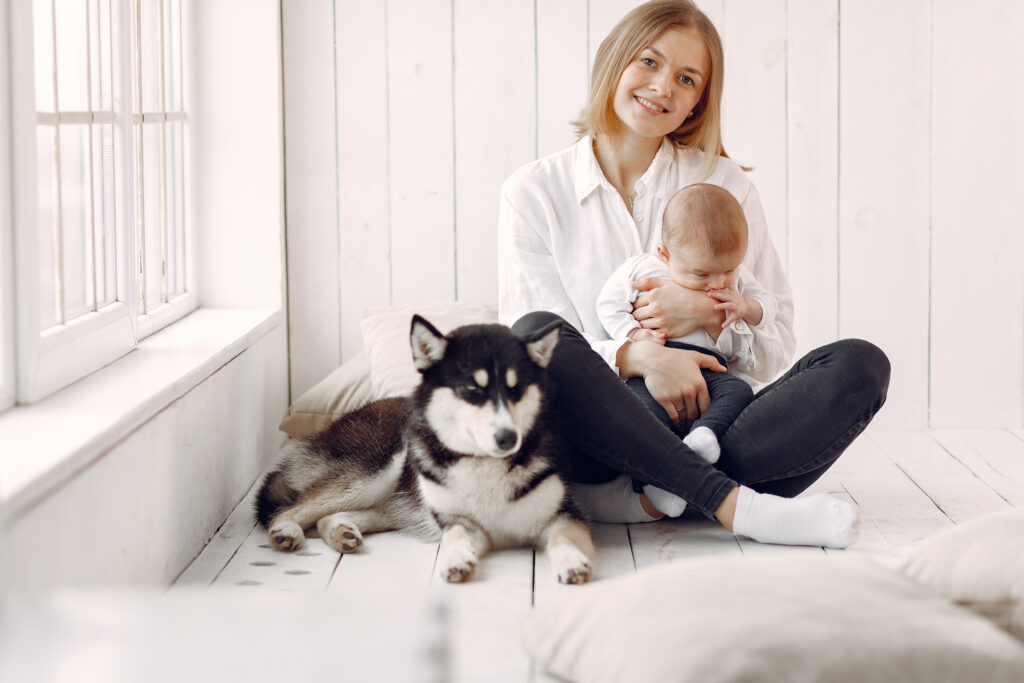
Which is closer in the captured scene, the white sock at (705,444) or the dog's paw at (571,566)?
the dog's paw at (571,566)

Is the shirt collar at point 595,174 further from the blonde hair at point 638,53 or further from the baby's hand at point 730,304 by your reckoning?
the baby's hand at point 730,304

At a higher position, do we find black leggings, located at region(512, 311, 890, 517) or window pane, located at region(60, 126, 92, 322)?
window pane, located at region(60, 126, 92, 322)

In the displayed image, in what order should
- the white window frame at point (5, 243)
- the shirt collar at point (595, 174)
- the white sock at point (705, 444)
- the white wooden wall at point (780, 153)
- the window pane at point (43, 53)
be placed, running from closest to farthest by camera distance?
the white window frame at point (5, 243) < the window pane at point (43, 53) < the white sock at point (705, 444) < the shirt collar at point (595, 174) < the white wooden wall at point (780, 153)

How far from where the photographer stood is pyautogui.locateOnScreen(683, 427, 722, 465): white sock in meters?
2.05

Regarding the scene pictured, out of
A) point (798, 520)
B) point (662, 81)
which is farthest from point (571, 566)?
point (662, 81)

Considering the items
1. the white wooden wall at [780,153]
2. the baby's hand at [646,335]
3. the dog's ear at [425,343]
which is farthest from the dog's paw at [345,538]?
the white wooden wall at [780,153]

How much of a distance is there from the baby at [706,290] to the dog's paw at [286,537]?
706 mm

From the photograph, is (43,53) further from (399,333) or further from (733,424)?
(733,424)

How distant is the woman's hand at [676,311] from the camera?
7.15 ft

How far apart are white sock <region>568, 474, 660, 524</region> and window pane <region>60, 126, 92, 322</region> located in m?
1.06

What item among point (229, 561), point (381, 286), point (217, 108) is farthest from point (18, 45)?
point (381, 286)

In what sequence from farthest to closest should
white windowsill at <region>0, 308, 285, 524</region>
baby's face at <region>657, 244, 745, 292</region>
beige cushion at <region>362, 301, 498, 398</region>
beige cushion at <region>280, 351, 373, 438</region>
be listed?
beige cushion at <region>280, 351, 373, 438</region>
beige cushion at <region>362, 301, 498, 398</region>
baby's face at <region>657, 244, 745, 292</region>
white windowsill at <region>0, 308, 285, 524</region>

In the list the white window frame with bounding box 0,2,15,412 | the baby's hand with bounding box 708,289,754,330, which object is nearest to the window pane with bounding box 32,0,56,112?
the white window frame with bounding box 0,2,15,412

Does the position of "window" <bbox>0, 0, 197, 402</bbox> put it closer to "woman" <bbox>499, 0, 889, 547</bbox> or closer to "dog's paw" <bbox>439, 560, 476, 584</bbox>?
"dog's paw" <bbox>439, 560, 476, 584</bbox>
